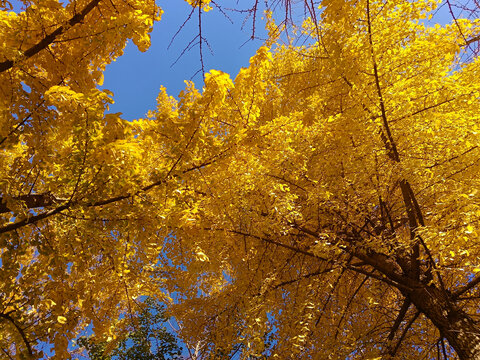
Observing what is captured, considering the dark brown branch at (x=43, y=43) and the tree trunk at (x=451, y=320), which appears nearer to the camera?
the dark brown branch at (x=43, y=43)

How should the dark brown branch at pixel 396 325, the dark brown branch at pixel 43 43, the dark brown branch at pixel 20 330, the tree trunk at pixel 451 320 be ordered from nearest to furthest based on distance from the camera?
the dark brown branch at pixel 20 330 → the dark brown branch at pixel 43 43 → the tree trunk at pixel 451 320 → the dark brown branch at pixel 396 325

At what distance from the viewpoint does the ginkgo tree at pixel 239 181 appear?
226 centimetres

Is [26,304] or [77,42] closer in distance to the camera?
[26,304]

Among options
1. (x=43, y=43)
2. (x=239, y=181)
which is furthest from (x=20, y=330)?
(x=43, y=43)

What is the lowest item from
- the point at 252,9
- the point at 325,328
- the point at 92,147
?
the point at 325,328

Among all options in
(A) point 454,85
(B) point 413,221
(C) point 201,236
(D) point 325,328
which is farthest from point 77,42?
(D) point 325,328

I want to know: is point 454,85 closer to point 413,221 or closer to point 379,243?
point 413,221

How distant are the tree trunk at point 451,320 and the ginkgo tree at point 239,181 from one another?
0.01m

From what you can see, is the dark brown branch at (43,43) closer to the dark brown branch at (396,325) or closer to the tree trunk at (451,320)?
the tree trunk at (451,320)

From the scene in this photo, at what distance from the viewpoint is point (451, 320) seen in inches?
114

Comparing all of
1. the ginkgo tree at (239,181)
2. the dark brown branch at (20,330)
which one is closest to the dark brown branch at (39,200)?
the ginkgo tree at (239,181)

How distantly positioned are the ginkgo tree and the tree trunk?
1 cm

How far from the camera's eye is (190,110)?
2.28m

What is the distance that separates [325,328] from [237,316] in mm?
1259
